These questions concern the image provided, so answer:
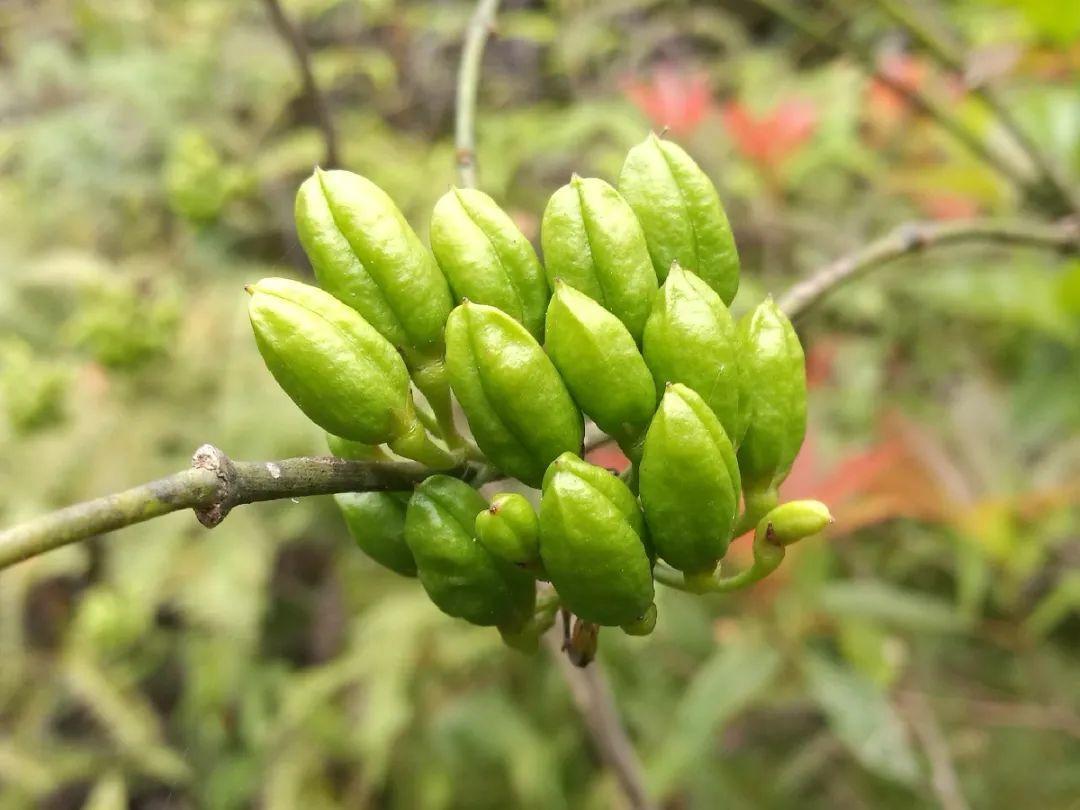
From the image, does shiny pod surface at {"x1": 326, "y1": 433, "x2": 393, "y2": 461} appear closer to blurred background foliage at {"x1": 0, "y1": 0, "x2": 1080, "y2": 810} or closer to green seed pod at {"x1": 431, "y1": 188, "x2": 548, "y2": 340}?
green seed pod at {"x1": 431, "y1": 188, "x2": 548, "y2": 340}

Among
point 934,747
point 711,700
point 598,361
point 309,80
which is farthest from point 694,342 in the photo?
point 934,747

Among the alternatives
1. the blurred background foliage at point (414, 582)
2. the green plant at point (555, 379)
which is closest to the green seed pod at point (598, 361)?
the green plant at point (555, 379)

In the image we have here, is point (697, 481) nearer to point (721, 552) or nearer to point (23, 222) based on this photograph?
point (721, 552)

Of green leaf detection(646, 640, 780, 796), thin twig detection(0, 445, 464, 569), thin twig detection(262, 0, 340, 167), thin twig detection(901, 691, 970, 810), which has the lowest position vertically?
thin twig detection(901, 691, 970, 810)

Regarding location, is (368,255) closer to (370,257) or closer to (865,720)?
(370,257)

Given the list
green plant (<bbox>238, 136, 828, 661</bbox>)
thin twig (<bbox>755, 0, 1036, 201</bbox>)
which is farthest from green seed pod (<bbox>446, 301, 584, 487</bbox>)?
thin twig (<bbox>755, 0, 1036, 201</bbox>)
